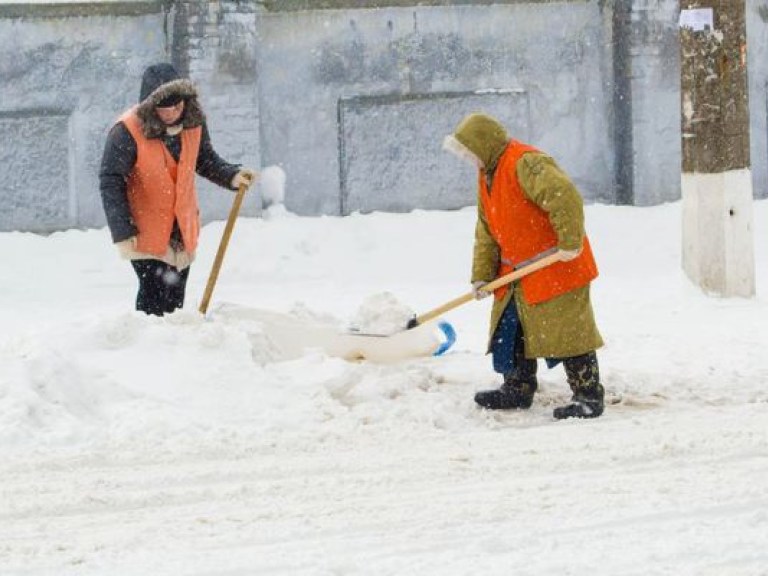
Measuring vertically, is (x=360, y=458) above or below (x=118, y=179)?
below

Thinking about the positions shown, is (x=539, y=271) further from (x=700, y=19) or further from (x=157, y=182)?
(x=700, y=19)

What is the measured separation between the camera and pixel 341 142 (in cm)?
1467

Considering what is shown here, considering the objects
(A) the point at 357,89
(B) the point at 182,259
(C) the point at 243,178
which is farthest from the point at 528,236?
(A) the point at 357,89

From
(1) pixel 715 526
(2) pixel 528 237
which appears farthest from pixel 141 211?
(1) pixel 715 526

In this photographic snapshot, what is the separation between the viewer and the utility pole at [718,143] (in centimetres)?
1020

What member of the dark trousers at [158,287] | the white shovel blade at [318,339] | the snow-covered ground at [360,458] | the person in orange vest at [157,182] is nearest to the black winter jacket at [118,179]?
the person in orange vest at [157,182]

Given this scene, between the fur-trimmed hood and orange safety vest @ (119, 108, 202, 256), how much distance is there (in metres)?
0.05

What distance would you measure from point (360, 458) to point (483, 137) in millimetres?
1545

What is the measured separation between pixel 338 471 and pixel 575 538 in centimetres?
125

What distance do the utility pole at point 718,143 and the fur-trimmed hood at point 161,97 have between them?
12.9 ft

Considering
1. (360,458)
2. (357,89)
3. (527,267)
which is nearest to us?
(360,458)

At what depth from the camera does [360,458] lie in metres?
5.85

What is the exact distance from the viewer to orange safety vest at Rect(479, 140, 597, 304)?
666 cm

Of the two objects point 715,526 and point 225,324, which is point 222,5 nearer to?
point 225,324
